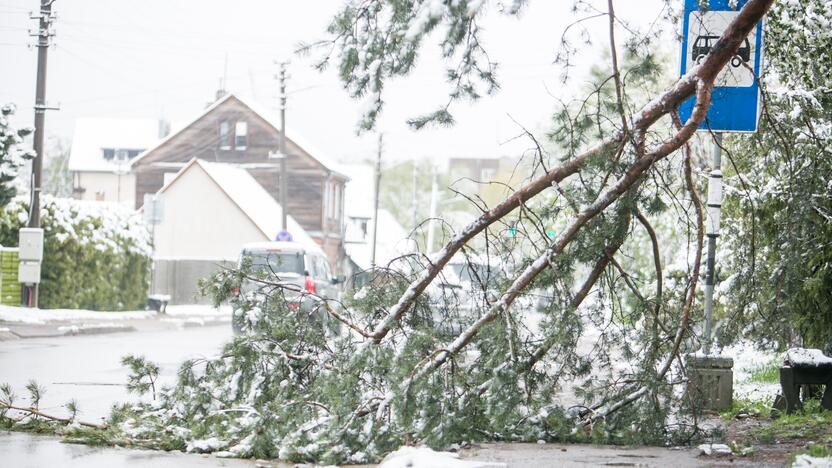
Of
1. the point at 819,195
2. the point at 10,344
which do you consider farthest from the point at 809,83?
the point at 10,344

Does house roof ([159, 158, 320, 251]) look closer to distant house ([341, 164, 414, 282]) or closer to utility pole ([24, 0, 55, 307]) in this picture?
distant house ([341, 164, 414, 282])

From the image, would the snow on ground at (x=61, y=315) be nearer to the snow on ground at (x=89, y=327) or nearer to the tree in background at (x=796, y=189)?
the snow on ground at (x=89, y=327)

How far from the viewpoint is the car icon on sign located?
9.08m

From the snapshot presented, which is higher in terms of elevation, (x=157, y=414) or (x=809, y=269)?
(x=809, y=269)

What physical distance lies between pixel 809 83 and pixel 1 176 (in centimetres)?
1739

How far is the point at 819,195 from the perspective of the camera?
10375mm

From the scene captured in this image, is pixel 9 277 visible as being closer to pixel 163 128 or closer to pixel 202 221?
pixel 202 221

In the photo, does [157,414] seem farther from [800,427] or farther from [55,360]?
[55,360]

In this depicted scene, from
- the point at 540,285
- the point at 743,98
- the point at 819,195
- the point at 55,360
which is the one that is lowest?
the point at 55,360

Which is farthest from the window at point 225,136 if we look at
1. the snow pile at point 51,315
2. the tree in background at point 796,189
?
the tree in background at point 796,189

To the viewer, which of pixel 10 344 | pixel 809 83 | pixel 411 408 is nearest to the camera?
pixel 411 408

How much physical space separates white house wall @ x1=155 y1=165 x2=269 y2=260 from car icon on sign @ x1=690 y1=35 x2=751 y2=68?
4520cm

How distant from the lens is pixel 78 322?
81.8 ft

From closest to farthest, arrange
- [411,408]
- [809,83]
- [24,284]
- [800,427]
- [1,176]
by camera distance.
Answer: [411,408] < [800,427] < [809,83] < [1,176] < [24,284]
